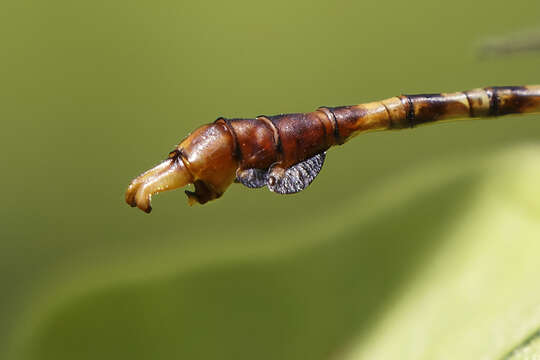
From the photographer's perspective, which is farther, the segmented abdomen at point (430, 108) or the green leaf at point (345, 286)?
the green leaf at point (345, 286)

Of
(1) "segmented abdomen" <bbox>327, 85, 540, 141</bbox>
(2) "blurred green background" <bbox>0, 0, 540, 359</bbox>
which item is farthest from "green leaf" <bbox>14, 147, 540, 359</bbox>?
(1) "segmented abdomen" <bbox>327, 85, 540, 141</bbox>

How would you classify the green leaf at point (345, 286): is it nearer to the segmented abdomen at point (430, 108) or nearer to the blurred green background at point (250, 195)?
the blurred green background at point (250, 195)

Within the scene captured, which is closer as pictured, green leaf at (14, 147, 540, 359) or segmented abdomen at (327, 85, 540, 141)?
segmented abdomen at (327, 85, 540, 141)

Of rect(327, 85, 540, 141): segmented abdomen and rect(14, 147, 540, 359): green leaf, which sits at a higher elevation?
rect(327, 85, 540, 141): segmented abdomen

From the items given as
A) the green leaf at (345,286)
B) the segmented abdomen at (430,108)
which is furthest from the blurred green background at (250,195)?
the segmented abdomen at (430,108)

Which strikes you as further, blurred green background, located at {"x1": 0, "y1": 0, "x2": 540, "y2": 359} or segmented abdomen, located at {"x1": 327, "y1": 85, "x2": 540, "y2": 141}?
blurred green background, located at {"x1": 0, "y1": 0, "x2": 540, "y2": 359}

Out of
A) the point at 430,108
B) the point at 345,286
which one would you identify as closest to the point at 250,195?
the point at 345,286

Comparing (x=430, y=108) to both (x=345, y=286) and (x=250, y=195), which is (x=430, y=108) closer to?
(x=345, y=286)

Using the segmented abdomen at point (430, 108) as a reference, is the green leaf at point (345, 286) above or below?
below

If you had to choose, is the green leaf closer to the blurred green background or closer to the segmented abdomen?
the blurred green background
